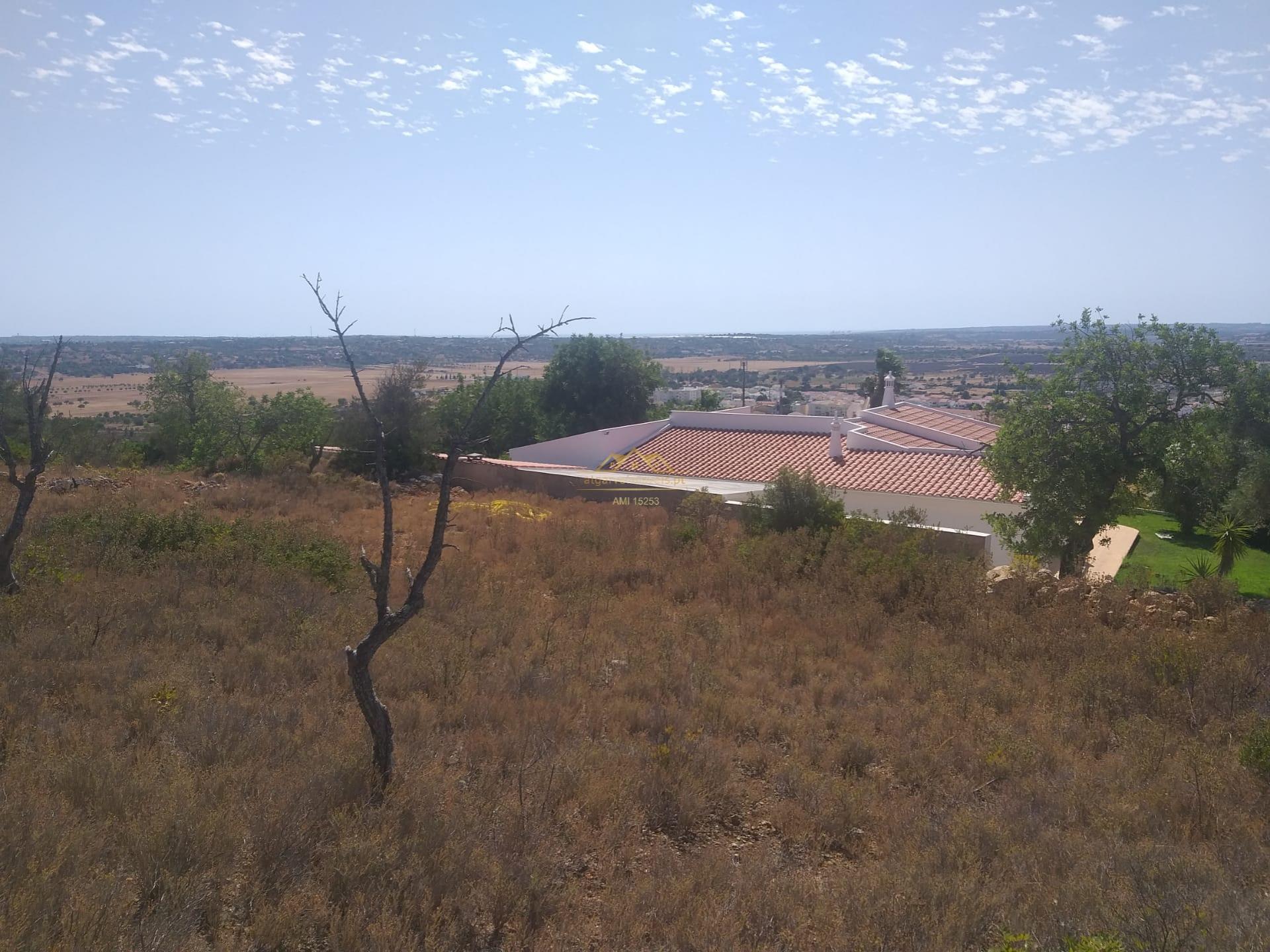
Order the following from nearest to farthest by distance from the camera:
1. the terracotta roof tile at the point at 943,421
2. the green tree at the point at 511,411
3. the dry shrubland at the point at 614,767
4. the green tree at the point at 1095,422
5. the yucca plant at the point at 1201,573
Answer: the dry shrubland at the point at 614,767 → the yucca plant at the point at 1201,573 → the green tree at the point at 1095,422 → the terracotta roof tile at the point at 943,421 → the green tree at the point at 511,411

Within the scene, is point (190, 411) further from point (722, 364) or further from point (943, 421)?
point (722, 364)

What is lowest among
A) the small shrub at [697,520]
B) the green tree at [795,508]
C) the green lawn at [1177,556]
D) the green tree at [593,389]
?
the green lawn at [1177,556]

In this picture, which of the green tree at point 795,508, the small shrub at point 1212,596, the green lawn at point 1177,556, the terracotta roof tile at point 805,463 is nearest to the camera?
the small shrub at point 1212,596

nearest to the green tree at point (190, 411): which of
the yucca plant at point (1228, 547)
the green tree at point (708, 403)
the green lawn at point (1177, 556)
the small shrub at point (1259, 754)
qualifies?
the green tree at point (708, 403)

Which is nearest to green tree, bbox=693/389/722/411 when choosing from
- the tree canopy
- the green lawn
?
the tree canopy

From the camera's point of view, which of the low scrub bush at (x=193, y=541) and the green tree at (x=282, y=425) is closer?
the low scrub bush at (x=193, y=541)

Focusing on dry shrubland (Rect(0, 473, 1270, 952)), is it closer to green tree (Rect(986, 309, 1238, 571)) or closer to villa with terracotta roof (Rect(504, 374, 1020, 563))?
green tree (Rect(986, 309, 1238, 571))

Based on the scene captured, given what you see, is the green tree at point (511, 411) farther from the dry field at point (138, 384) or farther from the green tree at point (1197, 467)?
the green tree at point (1197, 467)

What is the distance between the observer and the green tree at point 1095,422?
54.6ft

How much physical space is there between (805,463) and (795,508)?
33.2ft

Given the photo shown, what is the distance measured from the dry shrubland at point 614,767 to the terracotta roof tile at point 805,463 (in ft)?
35.1

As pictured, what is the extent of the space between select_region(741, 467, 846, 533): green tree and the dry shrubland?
351cm

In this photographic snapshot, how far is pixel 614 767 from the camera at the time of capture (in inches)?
248

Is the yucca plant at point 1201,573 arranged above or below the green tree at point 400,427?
below
